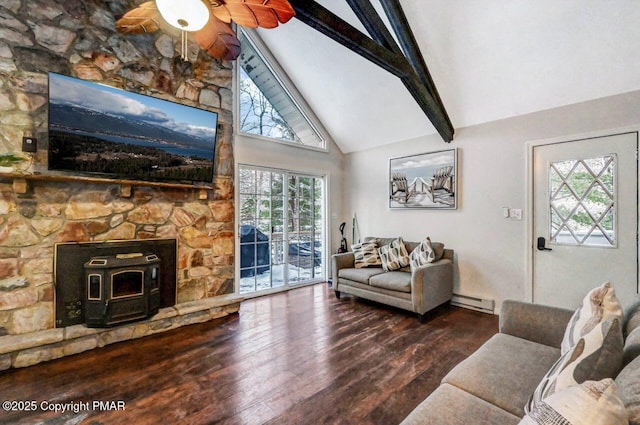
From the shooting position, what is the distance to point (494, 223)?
3645 millimetres

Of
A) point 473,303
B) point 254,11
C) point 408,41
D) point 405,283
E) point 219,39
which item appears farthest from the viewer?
point 473,303

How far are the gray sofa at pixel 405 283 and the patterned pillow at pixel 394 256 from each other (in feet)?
0.29

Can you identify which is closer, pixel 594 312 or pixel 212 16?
pixel 594 312

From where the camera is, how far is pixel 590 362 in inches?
38.2

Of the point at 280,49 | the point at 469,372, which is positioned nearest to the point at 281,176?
the point at 280,49

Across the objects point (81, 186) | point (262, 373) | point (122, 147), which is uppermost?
point (122, 147)

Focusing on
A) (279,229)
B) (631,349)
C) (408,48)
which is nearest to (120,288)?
(279,229)

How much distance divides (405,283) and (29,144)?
401cm

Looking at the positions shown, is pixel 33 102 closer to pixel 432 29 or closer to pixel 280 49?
pixel 280 49

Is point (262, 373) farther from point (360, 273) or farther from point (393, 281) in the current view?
point (360, 273)

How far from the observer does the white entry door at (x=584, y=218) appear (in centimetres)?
282

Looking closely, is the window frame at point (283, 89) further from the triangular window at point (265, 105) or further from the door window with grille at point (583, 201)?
the door window with grille at point (583, 201)

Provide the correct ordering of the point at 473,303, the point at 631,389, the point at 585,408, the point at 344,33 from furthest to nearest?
1. the point at 473,303
2. the point at 344,33
3. the point at 631,389
4. the point at 585,408

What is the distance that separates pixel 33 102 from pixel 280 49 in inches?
122
